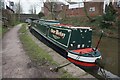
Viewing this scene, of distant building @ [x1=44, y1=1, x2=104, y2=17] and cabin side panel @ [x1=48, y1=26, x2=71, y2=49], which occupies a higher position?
distant building @ [x1=44, y1=1, x2=104, y2=17]

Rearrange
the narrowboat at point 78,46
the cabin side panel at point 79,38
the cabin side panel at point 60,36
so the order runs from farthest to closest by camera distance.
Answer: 1. the cabin side panel at point 60,36
2. the cabin side panel at point 79,38
3. the narrowboat at point 78,46

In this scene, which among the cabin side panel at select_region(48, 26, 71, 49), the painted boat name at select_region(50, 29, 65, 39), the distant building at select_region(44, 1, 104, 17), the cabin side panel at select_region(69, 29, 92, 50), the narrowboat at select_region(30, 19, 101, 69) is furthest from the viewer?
the distant building at select_region(44, 1, 104, 17)

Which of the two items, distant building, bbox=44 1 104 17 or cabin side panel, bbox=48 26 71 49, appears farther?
distant building, bbox=44 1 104 17

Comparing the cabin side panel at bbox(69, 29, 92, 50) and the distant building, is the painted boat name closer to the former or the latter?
the cabin side panel at bbox(69, 29, 92, 50)

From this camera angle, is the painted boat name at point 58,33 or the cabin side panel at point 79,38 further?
the painted boat name at point 58,33

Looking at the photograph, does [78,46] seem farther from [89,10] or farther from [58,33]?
[89,10]

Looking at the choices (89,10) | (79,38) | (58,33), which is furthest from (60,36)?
(89,10)

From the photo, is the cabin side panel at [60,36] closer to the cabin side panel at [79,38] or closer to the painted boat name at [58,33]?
the painted boat name at [58,33]

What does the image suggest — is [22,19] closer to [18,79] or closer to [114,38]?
[114,38]

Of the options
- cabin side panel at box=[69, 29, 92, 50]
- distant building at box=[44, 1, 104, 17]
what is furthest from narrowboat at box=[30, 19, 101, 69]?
distant building at box=[44, 1, 104, 17]

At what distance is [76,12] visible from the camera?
35.5 m

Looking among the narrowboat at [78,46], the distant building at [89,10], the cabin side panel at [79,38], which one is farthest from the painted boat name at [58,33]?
the distant building at [89,10]

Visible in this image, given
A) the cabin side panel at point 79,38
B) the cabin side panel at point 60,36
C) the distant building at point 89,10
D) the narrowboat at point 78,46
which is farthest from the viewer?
the distant building at point 89,10

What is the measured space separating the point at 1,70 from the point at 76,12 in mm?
30399
